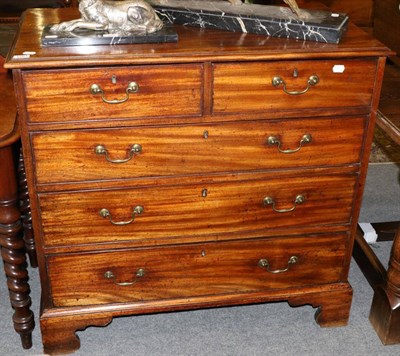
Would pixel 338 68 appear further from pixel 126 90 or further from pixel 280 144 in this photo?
pixel 126 90

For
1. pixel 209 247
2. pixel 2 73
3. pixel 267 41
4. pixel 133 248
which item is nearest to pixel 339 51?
pixel 267 41

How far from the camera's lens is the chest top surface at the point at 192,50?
5.89 ft

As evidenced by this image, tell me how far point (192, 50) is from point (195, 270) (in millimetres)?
789

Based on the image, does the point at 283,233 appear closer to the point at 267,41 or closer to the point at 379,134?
the point at 267,41

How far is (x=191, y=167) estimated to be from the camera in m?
2.04

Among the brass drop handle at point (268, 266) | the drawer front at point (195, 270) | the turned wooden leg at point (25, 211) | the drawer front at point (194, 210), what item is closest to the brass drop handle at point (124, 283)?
the drawer front at point (195, 270)

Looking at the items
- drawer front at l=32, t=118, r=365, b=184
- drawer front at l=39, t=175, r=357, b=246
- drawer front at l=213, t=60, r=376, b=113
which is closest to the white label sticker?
drawer front at l=213, t=60, r=376, b=113

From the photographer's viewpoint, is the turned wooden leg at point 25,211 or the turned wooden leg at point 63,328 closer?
the turned wooden leg at point 63,328

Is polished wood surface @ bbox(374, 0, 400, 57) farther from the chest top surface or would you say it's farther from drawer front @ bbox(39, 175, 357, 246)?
drawer front @ bbox(39, 175, 357, 246)

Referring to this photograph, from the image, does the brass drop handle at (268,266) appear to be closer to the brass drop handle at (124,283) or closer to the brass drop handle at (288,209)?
the brass drop handle at (288,209)

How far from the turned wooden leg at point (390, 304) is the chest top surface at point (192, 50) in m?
0.74

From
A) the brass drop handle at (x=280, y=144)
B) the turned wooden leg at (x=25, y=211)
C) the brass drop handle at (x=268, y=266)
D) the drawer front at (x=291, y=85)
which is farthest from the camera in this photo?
the turned wooden leg at (x=25, y=211)

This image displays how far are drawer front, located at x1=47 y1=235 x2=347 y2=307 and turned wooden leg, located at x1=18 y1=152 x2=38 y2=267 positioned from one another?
47cm

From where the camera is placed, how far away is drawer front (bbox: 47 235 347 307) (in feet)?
7.11
